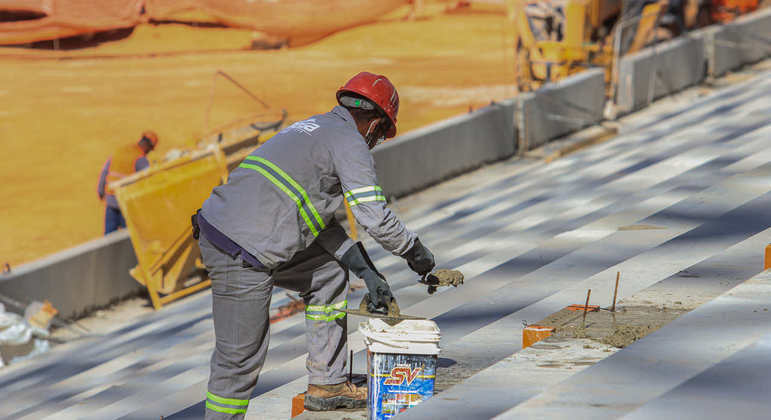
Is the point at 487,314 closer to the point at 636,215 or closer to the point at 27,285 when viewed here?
the point at 636,215

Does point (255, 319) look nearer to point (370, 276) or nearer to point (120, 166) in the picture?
point (370, 276)

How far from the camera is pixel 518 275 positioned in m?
7.48

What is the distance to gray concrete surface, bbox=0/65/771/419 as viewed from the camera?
544 cm

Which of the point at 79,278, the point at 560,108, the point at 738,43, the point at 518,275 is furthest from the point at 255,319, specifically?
the point at 738,43

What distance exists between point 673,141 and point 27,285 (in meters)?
7.74

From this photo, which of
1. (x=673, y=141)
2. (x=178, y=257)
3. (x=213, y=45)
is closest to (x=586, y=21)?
(x=673, y=141)

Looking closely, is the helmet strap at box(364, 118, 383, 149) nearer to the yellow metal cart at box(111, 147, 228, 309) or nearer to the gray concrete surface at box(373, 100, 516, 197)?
the yellow metal cart at box(111, 147, 228, 309)

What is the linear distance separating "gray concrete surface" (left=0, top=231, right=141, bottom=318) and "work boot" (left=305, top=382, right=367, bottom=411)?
6225 millimetres

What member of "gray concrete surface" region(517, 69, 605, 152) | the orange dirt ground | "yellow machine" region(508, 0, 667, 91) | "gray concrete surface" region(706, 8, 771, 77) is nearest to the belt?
the orange dirt ground

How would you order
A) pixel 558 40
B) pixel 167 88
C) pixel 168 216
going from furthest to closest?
pixel 167 88 < pixel 558 40 < pixel 168 216

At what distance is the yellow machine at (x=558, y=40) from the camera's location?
17734 millimetres

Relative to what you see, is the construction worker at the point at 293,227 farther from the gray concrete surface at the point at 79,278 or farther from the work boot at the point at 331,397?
the gray concrete surface at the point at 79,278

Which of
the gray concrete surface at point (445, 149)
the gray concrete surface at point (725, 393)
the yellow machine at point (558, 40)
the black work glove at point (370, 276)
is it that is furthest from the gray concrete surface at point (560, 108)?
the gray concrete surface at point (725, 393)

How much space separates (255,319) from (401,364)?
736 mm
